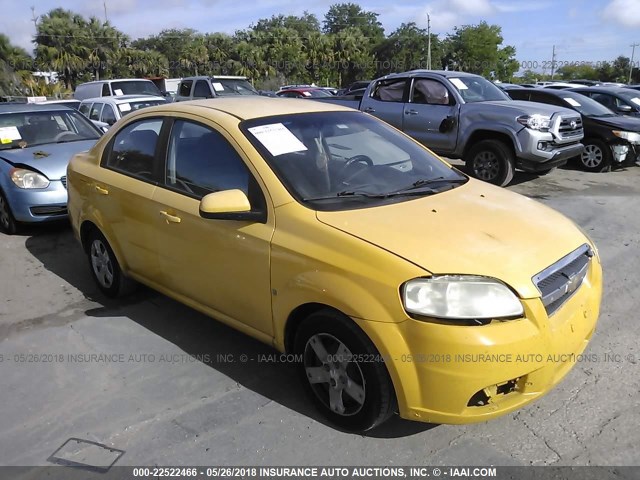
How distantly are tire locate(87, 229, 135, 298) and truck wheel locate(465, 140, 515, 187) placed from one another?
243 inches

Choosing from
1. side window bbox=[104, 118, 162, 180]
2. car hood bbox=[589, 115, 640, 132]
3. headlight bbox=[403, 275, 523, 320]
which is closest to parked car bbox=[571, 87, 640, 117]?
car hood bbox=[589, 115, 640, 132]

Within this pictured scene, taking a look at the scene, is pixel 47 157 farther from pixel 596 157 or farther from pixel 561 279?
pixel 596 157

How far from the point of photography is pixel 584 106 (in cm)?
1078

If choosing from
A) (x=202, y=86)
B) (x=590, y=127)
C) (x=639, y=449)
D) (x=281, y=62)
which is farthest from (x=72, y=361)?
(x=281, y=62)

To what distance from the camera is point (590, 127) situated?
33.7 ft

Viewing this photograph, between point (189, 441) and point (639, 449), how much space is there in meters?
2.25

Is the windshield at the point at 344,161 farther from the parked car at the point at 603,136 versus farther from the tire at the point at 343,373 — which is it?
the parked car at the point at 603,136

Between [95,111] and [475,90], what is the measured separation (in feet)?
26.1

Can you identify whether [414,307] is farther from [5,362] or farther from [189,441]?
[5,362]

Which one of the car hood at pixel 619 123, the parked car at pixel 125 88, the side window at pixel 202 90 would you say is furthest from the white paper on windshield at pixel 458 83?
the parked car at pixel 125 88

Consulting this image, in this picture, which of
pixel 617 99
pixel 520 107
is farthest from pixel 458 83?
pixel 617 99

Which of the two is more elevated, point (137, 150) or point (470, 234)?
point (137, 150)

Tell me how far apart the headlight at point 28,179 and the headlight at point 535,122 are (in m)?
6.63

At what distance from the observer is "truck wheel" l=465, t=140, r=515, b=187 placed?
8477 mm
